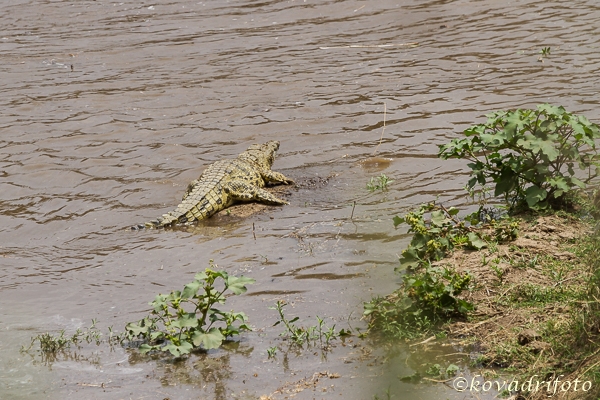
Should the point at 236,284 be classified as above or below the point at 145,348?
above

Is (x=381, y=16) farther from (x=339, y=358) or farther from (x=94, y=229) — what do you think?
(x=339, y=358)

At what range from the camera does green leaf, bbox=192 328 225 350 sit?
466cm

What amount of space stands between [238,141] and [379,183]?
Answer: 2554 millimetres

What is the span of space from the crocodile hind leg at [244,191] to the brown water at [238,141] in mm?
324

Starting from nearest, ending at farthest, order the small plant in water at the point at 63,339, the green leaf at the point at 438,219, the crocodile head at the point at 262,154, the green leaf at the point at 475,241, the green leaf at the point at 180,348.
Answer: the green leaf at the point at 180,348
the small plant in water at the point at 63,339
the green leaf at the point at 475,241
the green leaf at the point at 438,219
the crocodile head at the point at 262,154

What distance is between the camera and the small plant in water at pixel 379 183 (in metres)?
7.67

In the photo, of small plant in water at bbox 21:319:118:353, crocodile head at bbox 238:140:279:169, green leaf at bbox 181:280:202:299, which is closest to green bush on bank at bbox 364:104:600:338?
green leaf at bbox 181:280:202:299

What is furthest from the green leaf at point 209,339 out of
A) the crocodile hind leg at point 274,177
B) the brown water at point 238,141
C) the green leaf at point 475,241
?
the crocodile hind leg at point 274,177

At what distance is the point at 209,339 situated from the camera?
4695 millimetres

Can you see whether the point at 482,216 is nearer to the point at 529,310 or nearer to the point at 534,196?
the point at 534,196

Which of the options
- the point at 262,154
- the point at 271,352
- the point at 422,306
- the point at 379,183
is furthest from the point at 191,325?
the point at 262,154

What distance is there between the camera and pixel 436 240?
5.40 metres

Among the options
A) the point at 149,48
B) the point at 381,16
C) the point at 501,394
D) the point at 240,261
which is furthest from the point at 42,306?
the point at 381,16

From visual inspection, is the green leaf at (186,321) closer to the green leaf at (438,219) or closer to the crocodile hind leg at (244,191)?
the green leaf at (438,219)
